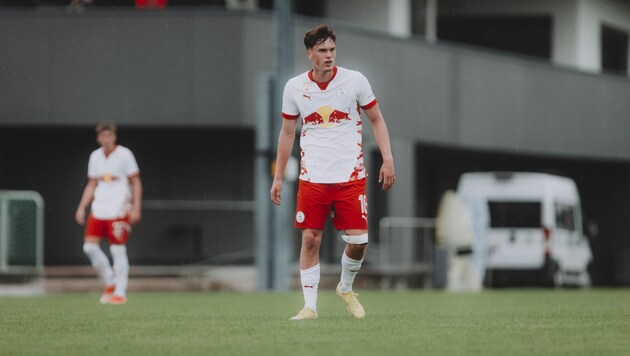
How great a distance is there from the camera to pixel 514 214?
96.0ft

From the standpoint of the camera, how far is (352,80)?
36.4 ft

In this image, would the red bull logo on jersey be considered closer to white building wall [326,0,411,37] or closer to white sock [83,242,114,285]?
white sock [83,242,114,285]

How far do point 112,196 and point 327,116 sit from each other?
6.11 m

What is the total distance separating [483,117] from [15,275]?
13.5m

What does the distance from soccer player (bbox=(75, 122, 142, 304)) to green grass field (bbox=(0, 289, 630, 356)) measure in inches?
97.6

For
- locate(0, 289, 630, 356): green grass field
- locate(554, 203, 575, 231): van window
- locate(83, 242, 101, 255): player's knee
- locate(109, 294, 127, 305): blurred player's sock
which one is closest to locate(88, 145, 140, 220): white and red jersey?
locate(83, 242, 101, 255): player's knee

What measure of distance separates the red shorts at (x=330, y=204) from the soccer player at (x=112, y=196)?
19.1 feet

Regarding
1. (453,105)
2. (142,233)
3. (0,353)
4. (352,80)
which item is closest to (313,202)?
(352,80)

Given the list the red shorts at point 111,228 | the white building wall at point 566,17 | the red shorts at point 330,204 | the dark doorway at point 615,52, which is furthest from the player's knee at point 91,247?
the dark doorway at point 615,52

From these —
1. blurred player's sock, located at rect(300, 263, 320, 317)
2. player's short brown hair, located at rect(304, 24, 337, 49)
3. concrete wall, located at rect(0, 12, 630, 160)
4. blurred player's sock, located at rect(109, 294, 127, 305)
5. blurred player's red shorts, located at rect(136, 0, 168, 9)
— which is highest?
blurred player's red shorts, located at rect(136, 0, 168, 9)

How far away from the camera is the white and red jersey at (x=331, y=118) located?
11055mm

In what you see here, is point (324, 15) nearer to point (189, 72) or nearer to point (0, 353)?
point (189, 72)

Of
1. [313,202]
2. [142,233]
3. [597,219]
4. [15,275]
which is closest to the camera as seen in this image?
[313,202]

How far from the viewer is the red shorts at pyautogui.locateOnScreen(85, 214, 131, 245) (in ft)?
54.9
